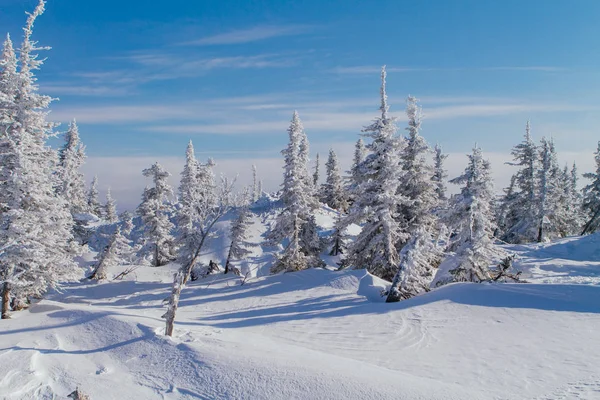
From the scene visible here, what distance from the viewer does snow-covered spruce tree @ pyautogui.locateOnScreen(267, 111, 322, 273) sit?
27188mm

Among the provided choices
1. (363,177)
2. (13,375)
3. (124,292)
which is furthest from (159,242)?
(13,375)

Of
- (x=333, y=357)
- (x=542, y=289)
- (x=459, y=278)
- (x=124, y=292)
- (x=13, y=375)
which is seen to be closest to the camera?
(x=13, y=375)

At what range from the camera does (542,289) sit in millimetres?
15367

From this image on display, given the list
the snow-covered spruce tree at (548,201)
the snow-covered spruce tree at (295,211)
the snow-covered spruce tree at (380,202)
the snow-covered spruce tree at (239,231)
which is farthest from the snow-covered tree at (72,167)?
the snow-covered spruce tree at (548,201)

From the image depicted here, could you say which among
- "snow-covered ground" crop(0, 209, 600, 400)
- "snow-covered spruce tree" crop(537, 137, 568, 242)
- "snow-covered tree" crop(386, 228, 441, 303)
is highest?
"snow-covered spruce tree" crop(537, 137, 568, 242)

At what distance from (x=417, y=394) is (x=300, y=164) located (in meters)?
21.2

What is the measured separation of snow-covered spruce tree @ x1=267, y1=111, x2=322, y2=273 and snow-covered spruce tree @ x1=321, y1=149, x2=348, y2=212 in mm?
30236

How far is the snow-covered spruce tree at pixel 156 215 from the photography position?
125 ft

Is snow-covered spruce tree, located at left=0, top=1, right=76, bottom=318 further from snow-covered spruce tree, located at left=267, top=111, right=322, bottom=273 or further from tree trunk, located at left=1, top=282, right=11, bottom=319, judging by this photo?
snow-covered spruce tree, located at left=267, top=111, right=322, bottom=273

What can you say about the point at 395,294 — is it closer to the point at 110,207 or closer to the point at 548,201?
the point at 548,201

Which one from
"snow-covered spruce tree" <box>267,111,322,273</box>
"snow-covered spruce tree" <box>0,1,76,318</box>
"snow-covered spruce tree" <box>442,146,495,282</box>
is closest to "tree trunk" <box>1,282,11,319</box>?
"snow-covered spruce tree" <box>0,1,76,318</box>

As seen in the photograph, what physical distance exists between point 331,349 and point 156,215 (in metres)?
30.5

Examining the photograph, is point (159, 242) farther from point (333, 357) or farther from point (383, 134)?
point (333, 357)

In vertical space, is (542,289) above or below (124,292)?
above
